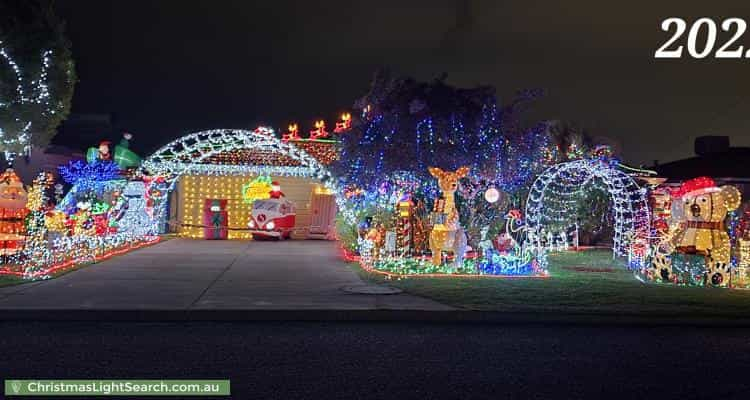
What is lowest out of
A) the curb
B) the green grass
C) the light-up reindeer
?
the curb

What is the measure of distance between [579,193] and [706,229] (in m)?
7.82

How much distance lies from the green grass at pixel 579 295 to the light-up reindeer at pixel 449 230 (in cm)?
117

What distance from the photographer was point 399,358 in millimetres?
6633

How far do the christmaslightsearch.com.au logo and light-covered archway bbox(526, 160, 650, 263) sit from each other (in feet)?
32.2

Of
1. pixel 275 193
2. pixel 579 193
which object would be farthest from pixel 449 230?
pixel 275 193

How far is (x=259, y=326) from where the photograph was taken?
8344 millimetres

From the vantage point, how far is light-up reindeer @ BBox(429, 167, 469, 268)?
44.3ft

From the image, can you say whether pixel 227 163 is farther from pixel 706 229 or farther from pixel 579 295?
pixel 706 229

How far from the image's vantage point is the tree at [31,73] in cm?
1619

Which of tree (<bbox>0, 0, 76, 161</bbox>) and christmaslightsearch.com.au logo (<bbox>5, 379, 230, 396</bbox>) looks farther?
tree (<bbox>0, 0, 76, 161</bbox>)

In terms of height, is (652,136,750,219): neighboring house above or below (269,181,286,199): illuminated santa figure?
above

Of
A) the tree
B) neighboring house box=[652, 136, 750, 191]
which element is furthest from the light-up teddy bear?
the tree

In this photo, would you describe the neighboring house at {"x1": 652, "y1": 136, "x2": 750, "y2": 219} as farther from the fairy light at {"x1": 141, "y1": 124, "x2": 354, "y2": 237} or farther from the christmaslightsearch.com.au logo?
the christmaslightsearch.com.au logo

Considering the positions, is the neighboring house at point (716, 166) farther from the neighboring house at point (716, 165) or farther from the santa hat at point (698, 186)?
the santa hat at point (698, 186)
